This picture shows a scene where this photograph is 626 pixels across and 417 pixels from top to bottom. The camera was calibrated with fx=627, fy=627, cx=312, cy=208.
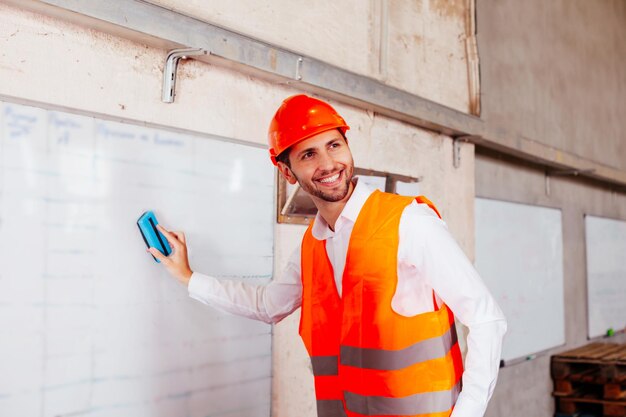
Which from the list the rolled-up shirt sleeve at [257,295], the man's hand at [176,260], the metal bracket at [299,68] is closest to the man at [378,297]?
the rolled-up shirt sleeve at [257,295]

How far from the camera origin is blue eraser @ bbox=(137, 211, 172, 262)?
2066mm

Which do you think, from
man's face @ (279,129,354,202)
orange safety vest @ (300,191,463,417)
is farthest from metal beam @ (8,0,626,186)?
orange safety vest @ (300,191,463,417)

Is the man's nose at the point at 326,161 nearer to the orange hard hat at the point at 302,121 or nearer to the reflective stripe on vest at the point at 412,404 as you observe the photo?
the orange hard hat at the point at 302,121

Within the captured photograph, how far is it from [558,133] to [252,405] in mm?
3858

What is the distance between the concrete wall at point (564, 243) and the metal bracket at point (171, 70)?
8.78 feet

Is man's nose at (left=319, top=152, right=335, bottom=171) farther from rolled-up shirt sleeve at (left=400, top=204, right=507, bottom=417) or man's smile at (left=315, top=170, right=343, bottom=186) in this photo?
rolled-up shirt sleeve at (left=400, top=204, right=507, bottom=417)

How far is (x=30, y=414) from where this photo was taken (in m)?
1.82

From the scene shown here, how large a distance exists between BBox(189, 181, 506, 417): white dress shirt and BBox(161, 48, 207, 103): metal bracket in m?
0.72

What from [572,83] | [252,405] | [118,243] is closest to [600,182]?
[572,83]

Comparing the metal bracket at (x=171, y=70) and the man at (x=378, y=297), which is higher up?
the metal bracket at (x=171, y=70)

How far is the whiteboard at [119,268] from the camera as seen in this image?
183 cm

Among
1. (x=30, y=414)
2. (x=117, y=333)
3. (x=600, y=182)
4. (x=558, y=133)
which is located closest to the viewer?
(x=30, y=414)

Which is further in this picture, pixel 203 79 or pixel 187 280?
pixel 203 79

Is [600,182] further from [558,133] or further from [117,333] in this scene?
[117,333]
